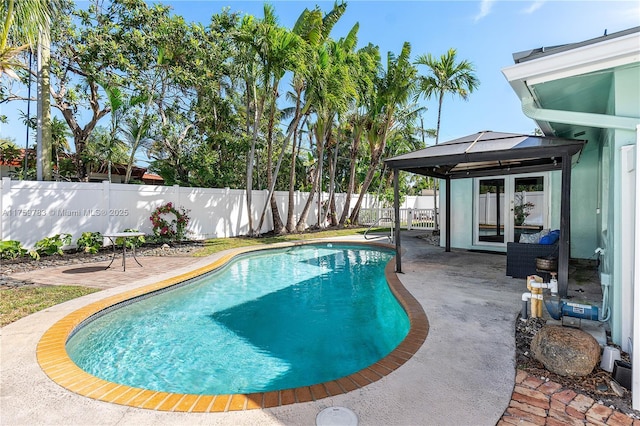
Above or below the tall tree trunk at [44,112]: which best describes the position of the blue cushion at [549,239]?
below

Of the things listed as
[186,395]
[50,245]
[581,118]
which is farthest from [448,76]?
[50,245]

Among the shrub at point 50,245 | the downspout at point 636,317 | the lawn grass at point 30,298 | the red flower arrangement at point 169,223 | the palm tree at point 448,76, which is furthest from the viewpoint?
the palm tree at point 448,76

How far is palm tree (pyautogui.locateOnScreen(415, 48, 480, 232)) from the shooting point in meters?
13.4

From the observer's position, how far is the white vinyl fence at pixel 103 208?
851cm

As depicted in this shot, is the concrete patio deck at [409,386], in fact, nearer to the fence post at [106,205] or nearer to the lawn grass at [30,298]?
the lawn grass at [30,298]

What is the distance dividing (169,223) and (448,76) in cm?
1316

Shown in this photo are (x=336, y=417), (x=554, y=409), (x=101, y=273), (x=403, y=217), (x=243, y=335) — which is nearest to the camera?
(x=336, y=417)

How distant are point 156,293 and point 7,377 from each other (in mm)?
3359

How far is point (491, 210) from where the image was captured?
32.4 ft

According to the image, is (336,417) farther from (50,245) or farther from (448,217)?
(50,245)

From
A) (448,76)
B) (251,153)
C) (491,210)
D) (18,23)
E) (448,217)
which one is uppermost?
(448,76)

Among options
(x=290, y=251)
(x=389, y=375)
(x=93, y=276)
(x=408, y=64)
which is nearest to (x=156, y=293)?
(x=93, y=276)

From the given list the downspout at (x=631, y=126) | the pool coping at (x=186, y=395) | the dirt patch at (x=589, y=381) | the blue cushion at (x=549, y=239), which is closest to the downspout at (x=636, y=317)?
the downspout at (x=631, y=126)

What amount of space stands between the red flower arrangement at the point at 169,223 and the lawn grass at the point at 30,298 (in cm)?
527
